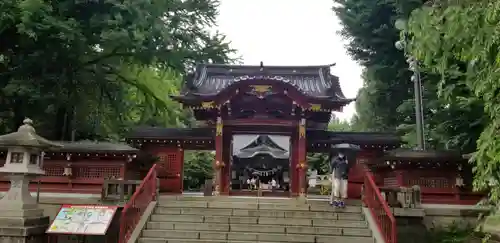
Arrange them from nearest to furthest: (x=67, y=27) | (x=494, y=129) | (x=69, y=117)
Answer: (x=494, y=129), (x=67, y=27), (x=69, y=117)

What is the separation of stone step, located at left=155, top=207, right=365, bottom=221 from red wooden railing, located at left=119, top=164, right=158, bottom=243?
48 cm

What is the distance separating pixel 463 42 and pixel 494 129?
1.36 meters

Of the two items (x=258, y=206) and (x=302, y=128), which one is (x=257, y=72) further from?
(x=258, y=206)

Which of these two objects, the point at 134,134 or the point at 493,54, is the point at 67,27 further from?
the point at 493,54

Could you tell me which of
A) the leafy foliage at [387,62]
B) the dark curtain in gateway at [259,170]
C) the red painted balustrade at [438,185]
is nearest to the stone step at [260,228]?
the red painted balustrade at [438,185]

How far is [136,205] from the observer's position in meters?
10.2

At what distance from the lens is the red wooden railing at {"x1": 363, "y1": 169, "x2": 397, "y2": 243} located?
8852 mm

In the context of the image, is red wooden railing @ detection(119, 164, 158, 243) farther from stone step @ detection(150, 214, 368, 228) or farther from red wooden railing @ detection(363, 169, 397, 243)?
red wooden railing @ detection(363, 169, 397, 243)

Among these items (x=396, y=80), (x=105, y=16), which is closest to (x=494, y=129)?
(x=105, y=16)

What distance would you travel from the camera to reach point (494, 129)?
5.95 m

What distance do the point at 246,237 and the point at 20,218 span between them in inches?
209

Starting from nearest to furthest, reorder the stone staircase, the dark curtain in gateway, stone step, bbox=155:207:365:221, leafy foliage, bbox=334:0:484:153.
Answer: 1. the stone staircase
2. stone step, bbox=155:207:365:221
3. leafy foliage, bbox=334:0:484:153
4. the dark curtain in gateway

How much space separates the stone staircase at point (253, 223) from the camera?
9836 mm

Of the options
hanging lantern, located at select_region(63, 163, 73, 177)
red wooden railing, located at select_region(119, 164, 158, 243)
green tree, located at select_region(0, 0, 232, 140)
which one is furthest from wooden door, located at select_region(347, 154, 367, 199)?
hanging lantern, located at select_region(63, 163, 73, 177)
